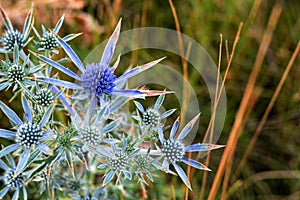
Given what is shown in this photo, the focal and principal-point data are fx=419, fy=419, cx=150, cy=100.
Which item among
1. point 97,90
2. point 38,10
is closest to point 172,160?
point 97,90

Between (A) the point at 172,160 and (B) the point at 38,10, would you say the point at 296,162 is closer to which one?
(A) the point at 172,160

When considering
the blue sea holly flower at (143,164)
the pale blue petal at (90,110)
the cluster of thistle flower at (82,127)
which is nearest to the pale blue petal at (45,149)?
the cluster of thistle flower at (82,127)

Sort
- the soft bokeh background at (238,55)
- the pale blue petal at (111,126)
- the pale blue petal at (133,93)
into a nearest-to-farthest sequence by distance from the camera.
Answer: the pale blue petal at (133,93), the pale blue petal at (111,126), the soft bokeh background at (238,55)

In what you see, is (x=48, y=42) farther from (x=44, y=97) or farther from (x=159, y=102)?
(x=159, y=102)

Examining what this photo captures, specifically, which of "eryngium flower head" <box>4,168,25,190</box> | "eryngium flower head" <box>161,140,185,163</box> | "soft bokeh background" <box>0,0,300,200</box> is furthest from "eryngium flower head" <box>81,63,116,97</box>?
"soft bokeh background" <box>0,0,300,200</box>

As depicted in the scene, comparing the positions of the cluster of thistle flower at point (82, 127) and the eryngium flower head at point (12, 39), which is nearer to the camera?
the cluster of thistle flower at point (82, 127)

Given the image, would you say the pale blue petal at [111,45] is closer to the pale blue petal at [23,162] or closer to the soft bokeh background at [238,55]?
the pale blue petal at [23,162]
